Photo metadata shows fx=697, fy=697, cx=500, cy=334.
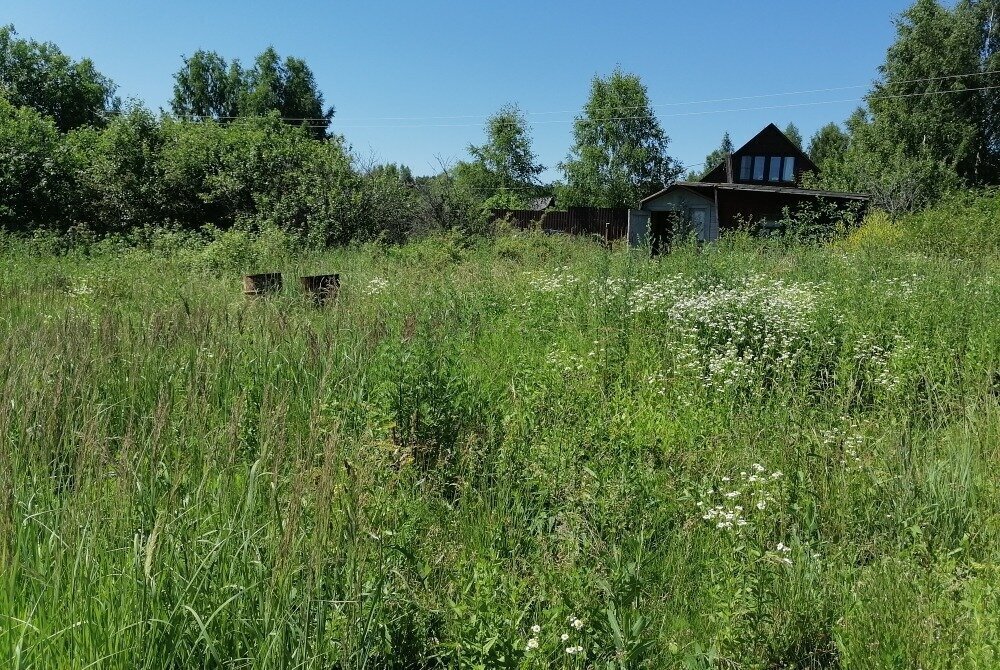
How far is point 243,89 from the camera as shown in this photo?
202 ft

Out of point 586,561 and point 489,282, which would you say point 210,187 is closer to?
point 489,282

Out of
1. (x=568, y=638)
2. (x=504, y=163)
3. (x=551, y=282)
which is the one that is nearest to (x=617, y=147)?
(x=504, y=163)

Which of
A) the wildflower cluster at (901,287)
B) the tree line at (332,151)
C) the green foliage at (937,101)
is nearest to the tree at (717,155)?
the tree line at (332,151)

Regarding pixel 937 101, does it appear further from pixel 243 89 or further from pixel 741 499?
pixel 243 89

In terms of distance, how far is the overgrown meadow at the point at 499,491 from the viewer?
188 centimetres

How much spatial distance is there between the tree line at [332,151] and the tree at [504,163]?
10 centimetres

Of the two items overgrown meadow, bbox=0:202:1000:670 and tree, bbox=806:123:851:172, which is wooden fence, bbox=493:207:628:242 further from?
tree, bbox=806:123:851:172

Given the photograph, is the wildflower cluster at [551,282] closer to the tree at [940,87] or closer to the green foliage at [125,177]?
the green foliage at [125,177]

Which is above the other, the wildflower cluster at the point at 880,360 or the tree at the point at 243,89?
the tree at the point at 243,89

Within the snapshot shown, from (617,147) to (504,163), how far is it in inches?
330

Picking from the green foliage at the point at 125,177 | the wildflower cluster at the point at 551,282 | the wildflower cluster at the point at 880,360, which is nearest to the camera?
the wildflower cluster at the point at 880,360

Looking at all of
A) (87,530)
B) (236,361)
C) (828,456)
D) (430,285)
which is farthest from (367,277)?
(87,530)

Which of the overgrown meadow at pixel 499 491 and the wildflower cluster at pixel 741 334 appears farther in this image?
the wildflower cluster at pixel 741 334

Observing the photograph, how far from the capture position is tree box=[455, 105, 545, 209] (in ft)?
167
